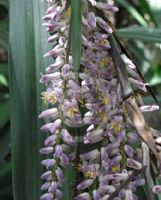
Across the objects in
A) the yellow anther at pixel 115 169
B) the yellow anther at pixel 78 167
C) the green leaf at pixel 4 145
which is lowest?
the yellow anther at pixel 115 169

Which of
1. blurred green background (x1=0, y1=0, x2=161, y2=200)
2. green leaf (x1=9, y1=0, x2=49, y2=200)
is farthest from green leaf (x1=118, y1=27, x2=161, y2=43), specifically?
green leaf (x1=9, y1=0, x2=49, y2=200)

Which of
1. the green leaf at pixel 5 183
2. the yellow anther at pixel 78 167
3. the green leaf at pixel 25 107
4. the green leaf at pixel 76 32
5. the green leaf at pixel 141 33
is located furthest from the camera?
the green leaf at pixel 5 183

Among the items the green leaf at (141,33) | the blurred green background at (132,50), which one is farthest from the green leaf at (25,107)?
the green leaf at (141,33)

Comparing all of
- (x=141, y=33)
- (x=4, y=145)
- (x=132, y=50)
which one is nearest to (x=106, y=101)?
(x=141, y=33)

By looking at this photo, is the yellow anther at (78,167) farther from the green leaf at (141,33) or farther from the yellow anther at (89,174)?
the green leaf at (141,33)

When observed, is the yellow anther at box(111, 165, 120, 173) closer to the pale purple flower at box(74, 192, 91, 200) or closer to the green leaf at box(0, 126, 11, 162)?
the pale purple flower at box(74, 192, 91, 200)

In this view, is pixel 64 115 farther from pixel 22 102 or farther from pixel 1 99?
pixel 1 99

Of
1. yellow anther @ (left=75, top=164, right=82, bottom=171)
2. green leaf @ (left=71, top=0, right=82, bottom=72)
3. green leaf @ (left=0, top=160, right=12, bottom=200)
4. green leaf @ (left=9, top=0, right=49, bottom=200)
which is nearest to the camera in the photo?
green leaf @ (left=71, top=0, right=82, bottom=72)
